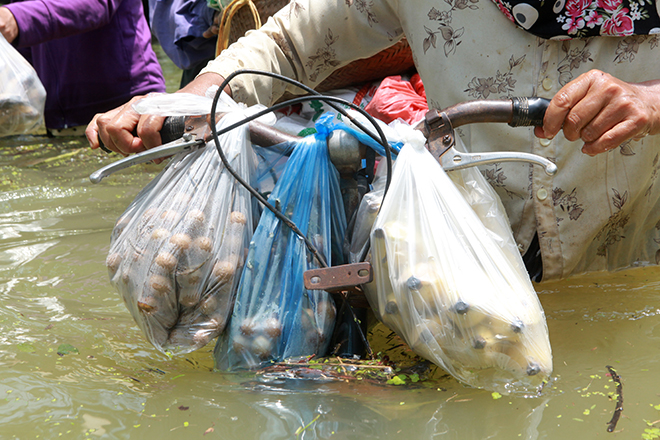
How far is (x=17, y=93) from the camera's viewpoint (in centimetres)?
234

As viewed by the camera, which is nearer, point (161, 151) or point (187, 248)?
point (187, 248)

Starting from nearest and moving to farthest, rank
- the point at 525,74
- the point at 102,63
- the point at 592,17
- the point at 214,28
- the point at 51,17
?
the point at 592,17
the point at 525,74
the point at 51,17
the point at 214,28
the point at 102,63

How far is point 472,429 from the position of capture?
951 millimetres

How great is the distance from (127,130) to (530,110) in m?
0.83

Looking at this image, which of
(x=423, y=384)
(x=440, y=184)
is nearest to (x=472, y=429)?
(x=423, y=384)

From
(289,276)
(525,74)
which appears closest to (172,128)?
(289,276)

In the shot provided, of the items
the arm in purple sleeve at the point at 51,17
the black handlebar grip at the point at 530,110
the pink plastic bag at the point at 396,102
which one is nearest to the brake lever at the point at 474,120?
the black handlebar grip at the point at 530,110

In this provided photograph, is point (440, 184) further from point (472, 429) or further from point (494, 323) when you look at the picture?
point (472, 429)

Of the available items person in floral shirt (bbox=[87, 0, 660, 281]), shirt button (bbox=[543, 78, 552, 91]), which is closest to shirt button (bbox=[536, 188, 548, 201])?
person in floral shirt (bbox=[87, 0, 660, 281])

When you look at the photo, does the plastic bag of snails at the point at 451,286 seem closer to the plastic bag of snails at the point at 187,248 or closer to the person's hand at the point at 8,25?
the plastic bag of snails at the point at 187,248

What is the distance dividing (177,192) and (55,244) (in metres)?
1.17

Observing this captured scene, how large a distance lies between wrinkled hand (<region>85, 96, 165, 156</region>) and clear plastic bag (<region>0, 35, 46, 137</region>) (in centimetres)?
132

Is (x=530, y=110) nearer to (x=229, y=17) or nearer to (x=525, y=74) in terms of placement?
(x=525, y=74)

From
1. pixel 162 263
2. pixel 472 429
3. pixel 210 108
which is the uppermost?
pixel 210 108
